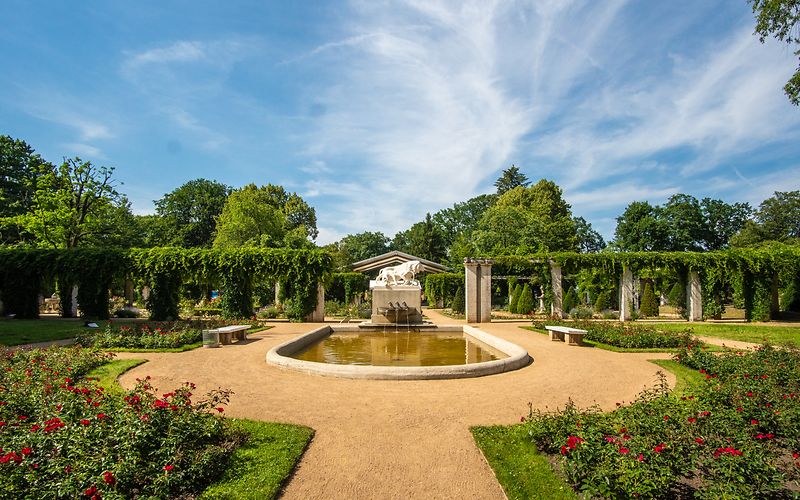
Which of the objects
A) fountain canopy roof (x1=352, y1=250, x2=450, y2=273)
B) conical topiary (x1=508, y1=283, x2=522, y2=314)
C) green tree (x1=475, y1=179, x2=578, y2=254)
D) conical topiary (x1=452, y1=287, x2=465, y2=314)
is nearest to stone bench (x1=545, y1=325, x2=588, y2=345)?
conical topiary (x1=452, y1=287, x2=465, y2=314)

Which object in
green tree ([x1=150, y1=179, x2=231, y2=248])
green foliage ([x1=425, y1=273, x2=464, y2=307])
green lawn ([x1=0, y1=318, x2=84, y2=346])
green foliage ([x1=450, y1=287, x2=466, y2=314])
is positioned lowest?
green lawn ([x1=0, y1=318, x2=84, y2=346])

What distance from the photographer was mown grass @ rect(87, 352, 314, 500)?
429cm

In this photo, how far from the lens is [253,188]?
57062 millimetres

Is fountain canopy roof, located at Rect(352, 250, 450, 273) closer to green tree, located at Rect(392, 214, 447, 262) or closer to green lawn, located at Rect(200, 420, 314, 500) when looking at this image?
green tree, located at Rect(392, 214, 447, 262)

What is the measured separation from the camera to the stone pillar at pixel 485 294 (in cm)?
2330

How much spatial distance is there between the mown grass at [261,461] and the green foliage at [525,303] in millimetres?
25249

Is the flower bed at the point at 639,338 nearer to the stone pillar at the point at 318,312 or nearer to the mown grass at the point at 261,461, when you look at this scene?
the mown grass at the point at 261,461

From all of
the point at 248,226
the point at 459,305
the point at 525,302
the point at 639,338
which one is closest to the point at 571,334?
the point at 639,338

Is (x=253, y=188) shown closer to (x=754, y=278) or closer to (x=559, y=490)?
(x=754, y=278)

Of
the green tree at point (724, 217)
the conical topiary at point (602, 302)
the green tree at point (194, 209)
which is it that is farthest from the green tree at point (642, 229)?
the green tree at point (194, 209)

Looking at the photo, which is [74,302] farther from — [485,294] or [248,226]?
[485,294]

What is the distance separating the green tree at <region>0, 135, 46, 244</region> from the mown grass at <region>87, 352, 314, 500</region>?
147 ft

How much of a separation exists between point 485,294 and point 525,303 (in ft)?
23.9

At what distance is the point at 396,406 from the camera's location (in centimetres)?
726
